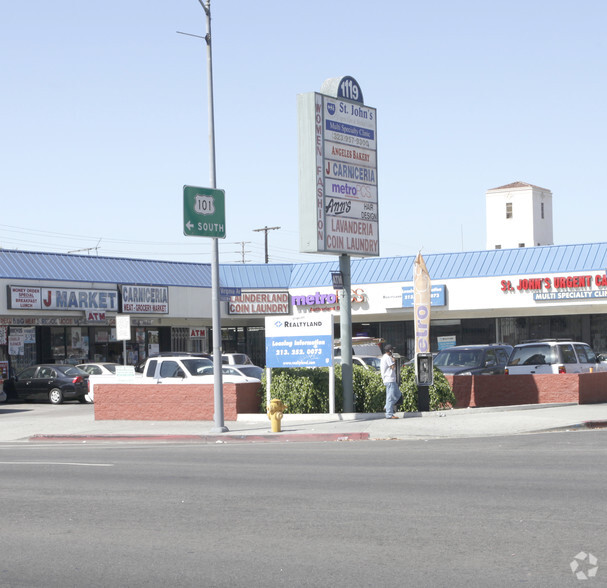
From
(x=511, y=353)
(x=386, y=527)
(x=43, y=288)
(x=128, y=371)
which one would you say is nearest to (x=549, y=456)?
(x=386, y=527)

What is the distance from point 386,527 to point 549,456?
252 inches

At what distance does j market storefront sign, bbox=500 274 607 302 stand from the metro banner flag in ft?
60.4

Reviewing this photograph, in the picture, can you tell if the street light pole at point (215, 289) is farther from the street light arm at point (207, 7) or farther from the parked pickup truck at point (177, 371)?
the parked pickup truck at point (177, 371)

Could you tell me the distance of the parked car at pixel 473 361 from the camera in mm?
27062

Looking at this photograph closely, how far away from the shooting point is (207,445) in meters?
19.2

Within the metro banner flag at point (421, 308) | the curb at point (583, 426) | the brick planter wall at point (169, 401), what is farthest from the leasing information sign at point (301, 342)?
the curb at point (583, 426)

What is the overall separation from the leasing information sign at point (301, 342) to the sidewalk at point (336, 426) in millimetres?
1311

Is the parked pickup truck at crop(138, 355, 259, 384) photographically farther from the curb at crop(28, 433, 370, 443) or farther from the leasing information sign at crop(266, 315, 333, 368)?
the curb at crop(28, 433, 370, 443)

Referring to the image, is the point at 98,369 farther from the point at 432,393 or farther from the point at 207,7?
the point at 207,7

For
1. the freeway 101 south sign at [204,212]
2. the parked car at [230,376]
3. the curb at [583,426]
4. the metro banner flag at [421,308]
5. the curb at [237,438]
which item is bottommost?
the curb at [237,438]

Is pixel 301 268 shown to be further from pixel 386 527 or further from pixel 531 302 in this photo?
pixel 386 527

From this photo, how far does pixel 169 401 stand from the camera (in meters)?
24.4

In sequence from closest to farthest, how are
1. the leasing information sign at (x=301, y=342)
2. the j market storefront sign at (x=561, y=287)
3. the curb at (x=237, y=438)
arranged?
the curb at (x=237, y=438) → the leasing information sign at (x=301, y=342) → the j market storefront sign at (x=561, y=287)

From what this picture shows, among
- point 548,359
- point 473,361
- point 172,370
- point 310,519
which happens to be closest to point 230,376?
point 172,370
